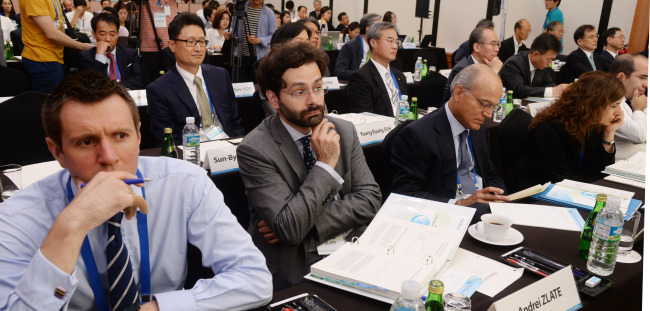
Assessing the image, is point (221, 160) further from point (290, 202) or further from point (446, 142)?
point (446, 142)

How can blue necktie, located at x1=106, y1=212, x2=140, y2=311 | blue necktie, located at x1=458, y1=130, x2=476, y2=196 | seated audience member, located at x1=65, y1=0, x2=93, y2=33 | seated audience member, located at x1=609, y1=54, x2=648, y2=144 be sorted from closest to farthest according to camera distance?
1. blue necktie, located at x1=106, y1=212, x2=140, y2=311
2. blue necktie, located at x1=458, y1=130, x2=476, y2=196
3. seated audience member, located at x1=609, y1=54, x2=648, y2=144
4. seated audience member, located at x1=65, y1=0, x2=93, y2=33

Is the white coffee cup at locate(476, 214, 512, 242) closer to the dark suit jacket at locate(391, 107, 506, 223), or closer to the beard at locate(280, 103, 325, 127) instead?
the dark suit jacket at locate(391, 107, 506, 223)

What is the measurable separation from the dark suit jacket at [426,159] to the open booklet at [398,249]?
42 cm

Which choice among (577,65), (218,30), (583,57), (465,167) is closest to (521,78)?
(577,65)

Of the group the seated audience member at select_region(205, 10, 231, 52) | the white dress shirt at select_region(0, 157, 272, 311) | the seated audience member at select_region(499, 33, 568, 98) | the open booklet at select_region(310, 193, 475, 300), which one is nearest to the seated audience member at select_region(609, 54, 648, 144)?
the seated audience member at select_region(499, 33, 568, 98)

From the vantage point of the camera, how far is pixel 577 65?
5934mm

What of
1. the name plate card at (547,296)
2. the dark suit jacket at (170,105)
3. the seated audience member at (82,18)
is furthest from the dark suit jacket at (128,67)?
the seated audience member at (82,18)

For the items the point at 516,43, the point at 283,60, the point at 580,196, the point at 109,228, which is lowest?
the point at 580,196

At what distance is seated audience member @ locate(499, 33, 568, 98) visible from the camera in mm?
4727

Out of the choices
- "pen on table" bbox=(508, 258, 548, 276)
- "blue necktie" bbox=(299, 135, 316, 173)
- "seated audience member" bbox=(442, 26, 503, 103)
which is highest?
"seated audience member" bbox=(442, 26, 503, 103)

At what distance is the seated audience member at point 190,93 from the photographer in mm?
3049

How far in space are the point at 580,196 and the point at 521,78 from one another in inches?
120

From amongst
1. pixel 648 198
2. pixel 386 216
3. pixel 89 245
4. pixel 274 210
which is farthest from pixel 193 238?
pixel 648 198

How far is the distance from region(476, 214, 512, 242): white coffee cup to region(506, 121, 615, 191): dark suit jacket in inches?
46.4
